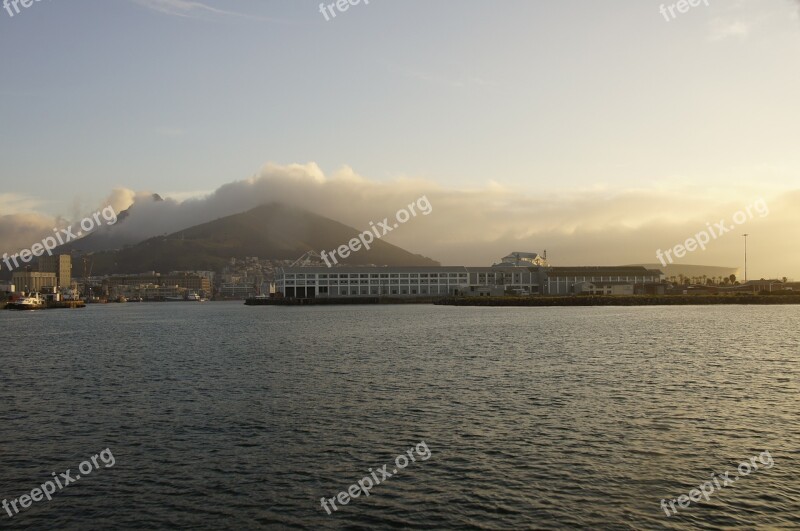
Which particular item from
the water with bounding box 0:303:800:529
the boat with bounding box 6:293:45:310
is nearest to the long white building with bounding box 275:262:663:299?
the boat with bounding box 6:293:45:310

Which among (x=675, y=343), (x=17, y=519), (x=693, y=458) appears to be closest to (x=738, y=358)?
(x=675, y=343)

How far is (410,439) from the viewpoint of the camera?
18703mm

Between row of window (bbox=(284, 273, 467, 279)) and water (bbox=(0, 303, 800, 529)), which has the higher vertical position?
row of window (bbox=(284, 273, 467, 279))

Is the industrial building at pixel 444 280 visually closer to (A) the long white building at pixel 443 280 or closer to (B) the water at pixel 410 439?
(A) the long white building at pixel 443 280

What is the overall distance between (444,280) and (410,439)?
6462 inches

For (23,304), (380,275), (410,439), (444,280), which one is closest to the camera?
(410,439)

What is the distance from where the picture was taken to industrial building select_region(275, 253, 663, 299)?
581ft

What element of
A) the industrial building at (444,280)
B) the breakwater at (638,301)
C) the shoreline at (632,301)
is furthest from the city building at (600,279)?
the breakwater at (638,301)

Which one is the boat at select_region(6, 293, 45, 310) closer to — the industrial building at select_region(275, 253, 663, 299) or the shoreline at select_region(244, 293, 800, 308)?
the industrial building at select_region(275, 253, 663, 299)

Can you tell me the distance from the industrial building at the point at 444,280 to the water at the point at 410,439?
14122 centimetres

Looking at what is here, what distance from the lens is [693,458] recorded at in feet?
54.3

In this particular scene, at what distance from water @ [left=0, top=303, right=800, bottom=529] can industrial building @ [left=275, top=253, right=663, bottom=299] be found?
141 metres

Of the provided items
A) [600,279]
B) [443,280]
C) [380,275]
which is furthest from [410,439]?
[600,279]

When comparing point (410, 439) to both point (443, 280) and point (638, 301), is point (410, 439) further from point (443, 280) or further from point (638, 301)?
point (443, 280)
